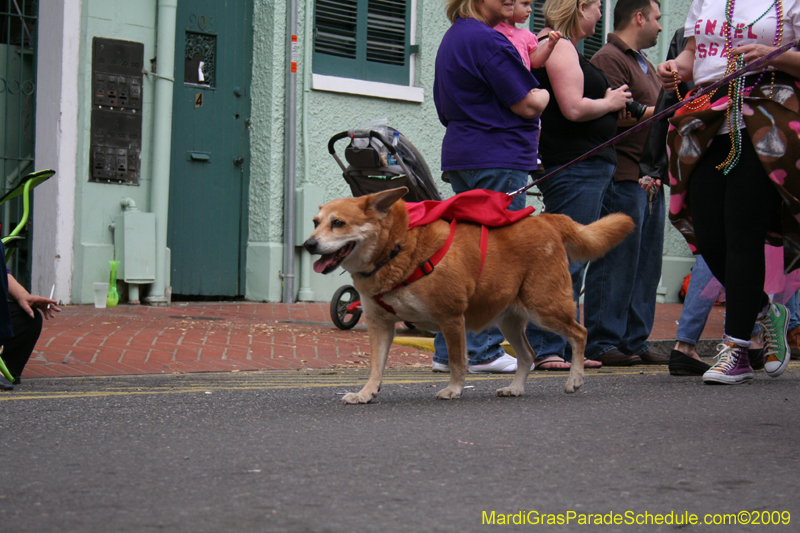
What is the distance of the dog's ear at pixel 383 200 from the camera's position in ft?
12.4

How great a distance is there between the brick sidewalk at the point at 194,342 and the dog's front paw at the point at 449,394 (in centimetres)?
203

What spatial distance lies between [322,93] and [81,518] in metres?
8.14

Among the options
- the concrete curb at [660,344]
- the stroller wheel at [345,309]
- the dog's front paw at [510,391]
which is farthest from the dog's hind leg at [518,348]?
the stroller wheel at [345,309]

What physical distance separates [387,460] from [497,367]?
2.69 m

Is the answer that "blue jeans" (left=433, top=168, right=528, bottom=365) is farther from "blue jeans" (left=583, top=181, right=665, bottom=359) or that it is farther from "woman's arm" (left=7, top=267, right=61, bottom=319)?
"woman's arm" (left=7, top=267, right=61, bottom=319)

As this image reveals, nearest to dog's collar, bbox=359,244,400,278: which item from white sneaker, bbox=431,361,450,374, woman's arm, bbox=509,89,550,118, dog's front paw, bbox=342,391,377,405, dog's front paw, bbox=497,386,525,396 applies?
dog's front paw, bbox=342,391,377,405

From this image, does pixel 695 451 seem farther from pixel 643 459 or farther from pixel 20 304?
pixel 20 304

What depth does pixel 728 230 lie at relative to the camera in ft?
13.4

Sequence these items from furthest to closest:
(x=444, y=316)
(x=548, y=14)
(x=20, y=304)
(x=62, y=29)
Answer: (x=62, y=29)
(x=548, y=14)
(x=20, y=304)
(x=444, y=316)

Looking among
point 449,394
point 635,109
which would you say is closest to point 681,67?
point 635,109

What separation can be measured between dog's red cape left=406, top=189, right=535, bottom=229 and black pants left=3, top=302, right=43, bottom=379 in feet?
6.42

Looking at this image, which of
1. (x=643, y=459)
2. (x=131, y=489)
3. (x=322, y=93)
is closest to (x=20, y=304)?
(x=131, y=489)

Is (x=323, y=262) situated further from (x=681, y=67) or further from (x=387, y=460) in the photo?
(x=681, y=67)

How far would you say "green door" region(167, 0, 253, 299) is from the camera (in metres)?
9.31
